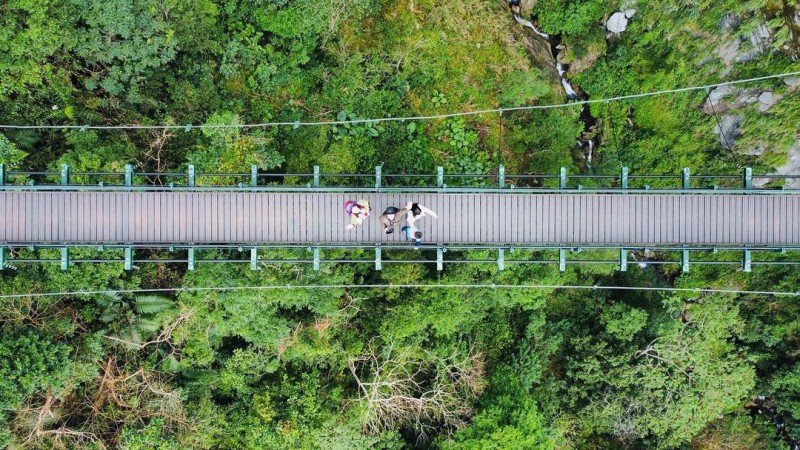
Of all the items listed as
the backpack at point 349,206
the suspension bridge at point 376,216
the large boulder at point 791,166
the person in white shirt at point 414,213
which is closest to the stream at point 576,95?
the suspension bridge at point 376,216

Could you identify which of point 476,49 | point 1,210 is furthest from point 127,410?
point 476,49

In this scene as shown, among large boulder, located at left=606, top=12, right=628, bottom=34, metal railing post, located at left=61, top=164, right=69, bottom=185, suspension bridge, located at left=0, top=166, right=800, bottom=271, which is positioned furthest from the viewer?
large boulder, located at left=606, top=12, right=628, bottom=34

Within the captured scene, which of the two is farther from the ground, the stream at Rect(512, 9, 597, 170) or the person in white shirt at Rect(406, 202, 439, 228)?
the stream at Rect(512, 9, 597, 170)

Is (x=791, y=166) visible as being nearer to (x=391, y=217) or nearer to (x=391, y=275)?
(x=391, y=275)

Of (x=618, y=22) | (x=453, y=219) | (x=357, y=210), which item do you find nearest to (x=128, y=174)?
(x=357, y=210)

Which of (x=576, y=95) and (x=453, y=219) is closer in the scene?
(x=453, y=219)

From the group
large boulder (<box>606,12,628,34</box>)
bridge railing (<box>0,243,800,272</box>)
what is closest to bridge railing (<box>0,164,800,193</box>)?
bridge railing (<box>0,243,800,272</box>)

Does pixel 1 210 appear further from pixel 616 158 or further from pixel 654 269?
pixel 654 269

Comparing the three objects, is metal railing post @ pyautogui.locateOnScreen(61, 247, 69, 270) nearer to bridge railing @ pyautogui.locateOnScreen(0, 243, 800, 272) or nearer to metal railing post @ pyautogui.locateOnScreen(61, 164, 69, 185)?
bridge railing @ pyautogui.locateOnScreen(0, 243, 800, 272)
